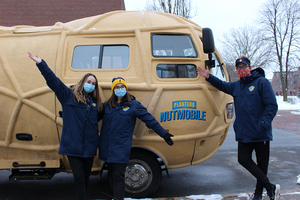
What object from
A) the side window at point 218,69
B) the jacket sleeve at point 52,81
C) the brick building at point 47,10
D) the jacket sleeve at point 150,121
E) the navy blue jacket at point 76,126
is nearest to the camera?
the jacket sleeve at point 52,81

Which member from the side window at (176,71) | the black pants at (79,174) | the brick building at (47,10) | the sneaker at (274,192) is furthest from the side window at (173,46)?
the brick building at (47,10)

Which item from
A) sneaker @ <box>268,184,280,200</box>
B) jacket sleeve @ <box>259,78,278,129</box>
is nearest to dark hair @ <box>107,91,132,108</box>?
jacket sleeve @ <box>259,78,278,129</box>

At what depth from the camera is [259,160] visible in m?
3.05

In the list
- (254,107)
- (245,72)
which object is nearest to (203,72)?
(245,72)

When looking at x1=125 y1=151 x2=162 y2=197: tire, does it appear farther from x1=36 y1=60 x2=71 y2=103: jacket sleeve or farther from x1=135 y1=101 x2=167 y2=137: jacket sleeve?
x1=36 y1=60 x2=71 y2=103: jacket sleeve

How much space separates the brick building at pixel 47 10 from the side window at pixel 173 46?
2355 cm

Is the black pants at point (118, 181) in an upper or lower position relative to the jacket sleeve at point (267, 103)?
lower

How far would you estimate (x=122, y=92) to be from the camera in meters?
2.71

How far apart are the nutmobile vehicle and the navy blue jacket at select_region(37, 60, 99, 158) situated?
1.38ft

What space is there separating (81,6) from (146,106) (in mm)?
25636

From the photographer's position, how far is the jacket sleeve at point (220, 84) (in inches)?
123

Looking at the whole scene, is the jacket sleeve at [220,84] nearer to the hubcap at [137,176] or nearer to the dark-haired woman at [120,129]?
the dark-haired woman at [120,129]

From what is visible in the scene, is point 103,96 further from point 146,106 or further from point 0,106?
point 0,106

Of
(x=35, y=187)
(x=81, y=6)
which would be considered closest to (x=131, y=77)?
(x=35, y=187)
